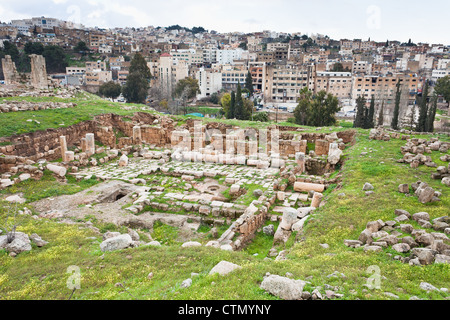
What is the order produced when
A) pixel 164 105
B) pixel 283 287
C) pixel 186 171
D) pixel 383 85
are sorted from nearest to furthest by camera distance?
pixel 283 287 → pixel 186 171 → pixel 164 105 → pixel 383 85

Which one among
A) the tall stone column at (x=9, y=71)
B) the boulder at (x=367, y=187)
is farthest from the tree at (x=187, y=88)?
the boulder at (x=367, y=187)

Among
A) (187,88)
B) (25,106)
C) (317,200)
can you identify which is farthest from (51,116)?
(187,88)

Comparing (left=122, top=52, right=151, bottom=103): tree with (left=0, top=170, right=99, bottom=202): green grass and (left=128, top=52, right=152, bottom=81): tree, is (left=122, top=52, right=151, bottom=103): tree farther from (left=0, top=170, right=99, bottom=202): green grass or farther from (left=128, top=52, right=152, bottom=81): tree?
(left=0, top=170, right=99, bottom=202): green grass

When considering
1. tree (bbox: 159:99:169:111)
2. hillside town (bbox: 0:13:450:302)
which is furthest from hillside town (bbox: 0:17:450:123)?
hillside town (bbox: 0:13:450:302)

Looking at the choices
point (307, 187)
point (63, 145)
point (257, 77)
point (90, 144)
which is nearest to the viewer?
point (307, 187)

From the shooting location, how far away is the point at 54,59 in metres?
67.8

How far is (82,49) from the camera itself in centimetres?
8338

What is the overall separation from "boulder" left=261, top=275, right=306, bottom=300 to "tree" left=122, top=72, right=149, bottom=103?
49122 millimetres

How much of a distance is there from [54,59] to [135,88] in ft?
98.7

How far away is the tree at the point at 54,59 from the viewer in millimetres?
67062

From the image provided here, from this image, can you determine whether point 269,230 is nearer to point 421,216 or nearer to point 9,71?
point 421,216

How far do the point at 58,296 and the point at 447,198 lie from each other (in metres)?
9.87

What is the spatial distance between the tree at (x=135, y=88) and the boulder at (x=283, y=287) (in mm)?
49122
